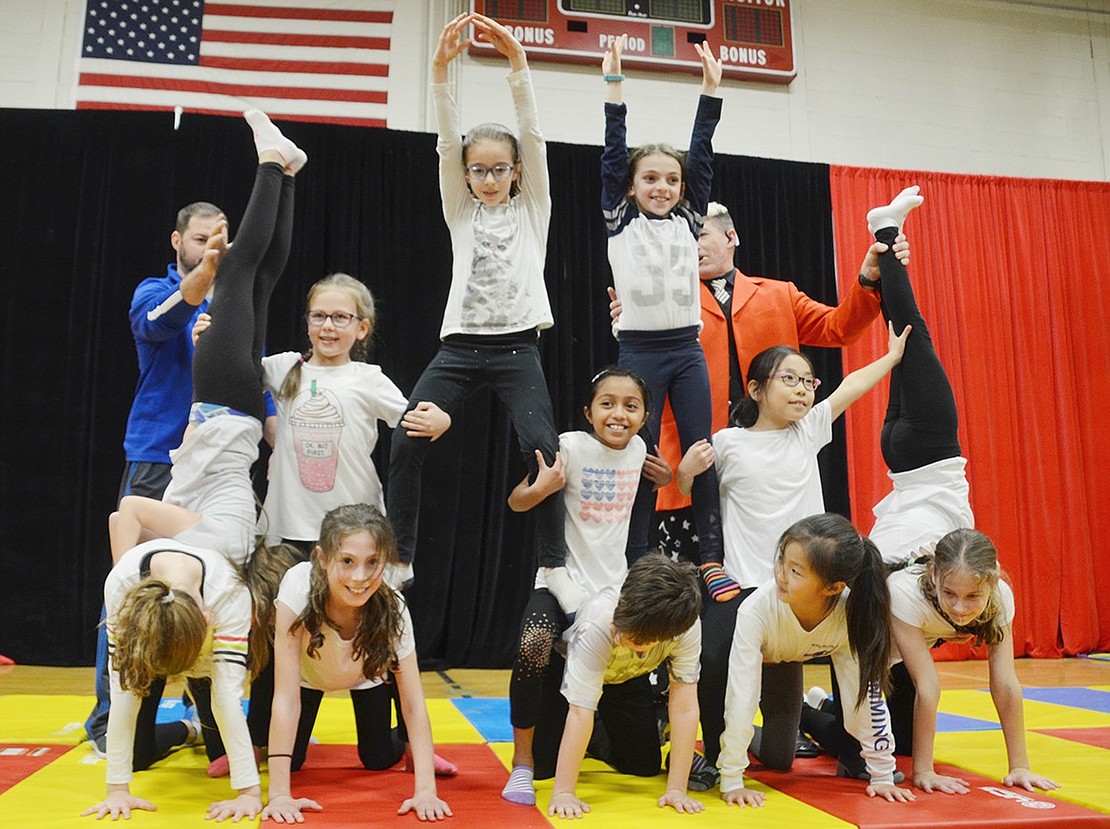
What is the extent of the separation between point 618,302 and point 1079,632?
206 inches

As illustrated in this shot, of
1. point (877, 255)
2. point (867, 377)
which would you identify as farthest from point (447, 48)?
point (867, 377)

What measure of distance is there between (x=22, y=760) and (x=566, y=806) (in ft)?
5.77

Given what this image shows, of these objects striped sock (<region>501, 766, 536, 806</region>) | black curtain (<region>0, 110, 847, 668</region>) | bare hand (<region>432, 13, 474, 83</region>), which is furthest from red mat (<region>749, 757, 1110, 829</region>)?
black curtain (<region>0, 110, 847, 668</region>)

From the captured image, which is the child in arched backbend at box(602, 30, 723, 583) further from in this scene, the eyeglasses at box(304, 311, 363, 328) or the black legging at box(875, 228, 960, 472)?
the eyeglasses at box(304, 311, 363, 328)

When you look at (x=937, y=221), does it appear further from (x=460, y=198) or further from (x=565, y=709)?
(x=565, y=709)

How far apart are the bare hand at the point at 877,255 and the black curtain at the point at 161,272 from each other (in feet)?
10.4

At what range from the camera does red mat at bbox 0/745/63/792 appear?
2.74m

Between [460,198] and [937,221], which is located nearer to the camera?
[460,198]

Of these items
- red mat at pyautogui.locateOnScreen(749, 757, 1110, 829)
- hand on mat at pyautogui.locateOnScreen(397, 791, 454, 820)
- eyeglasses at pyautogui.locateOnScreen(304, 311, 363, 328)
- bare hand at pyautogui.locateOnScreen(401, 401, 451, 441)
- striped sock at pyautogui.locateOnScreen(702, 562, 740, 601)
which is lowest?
red mat at pyautogui.locateOnScreen(749, 757, 1110, 829)

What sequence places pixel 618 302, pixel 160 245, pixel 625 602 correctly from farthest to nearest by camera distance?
pixel 160 245
pixel 618 302
pixel 625 602

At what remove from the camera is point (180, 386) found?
350cm

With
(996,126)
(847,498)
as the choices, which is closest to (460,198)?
(847,498)

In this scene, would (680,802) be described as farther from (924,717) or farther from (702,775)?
(924,717)

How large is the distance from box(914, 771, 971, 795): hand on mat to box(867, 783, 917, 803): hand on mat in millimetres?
57
